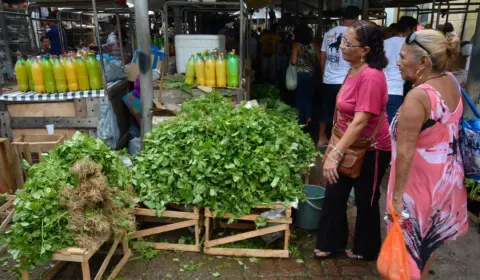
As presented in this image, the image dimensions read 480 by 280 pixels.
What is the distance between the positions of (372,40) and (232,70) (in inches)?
89.2

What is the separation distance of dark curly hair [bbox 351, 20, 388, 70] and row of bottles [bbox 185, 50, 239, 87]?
222cm

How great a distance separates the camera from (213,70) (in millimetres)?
4656

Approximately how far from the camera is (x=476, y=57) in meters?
4.77

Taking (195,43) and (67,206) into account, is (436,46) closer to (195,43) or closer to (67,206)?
(67,206)

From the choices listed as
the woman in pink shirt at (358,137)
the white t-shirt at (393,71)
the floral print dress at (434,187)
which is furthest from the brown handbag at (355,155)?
the white t-shirt at (393,71)

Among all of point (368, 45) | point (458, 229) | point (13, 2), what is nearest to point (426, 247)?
point (458, 229)

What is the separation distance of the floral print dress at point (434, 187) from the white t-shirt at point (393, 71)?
279 cm

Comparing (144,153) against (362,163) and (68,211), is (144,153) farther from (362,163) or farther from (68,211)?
(362,163)

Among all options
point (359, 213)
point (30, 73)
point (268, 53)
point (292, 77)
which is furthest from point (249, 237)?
point (268, 53)

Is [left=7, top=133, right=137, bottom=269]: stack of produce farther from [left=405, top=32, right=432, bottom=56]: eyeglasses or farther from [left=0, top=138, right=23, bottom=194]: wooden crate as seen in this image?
[left=405, top=32, right=432, bottom=56]: eyeglasses

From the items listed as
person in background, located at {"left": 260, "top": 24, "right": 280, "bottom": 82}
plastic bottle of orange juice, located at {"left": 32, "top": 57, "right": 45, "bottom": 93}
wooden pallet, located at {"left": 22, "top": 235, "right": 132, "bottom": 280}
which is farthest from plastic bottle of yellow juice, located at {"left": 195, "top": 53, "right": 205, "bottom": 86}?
person in background, located at {"left": 260, "top": 24, "right": 280, "bottom": 82}

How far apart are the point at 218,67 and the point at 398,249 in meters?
3.17

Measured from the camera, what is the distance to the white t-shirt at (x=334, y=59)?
5.34 m

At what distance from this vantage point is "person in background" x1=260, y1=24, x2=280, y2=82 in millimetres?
9422
